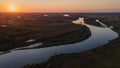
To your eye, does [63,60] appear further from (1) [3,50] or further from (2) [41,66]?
(1) [3,50]

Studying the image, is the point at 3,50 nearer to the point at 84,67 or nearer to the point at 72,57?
the point at 72,57

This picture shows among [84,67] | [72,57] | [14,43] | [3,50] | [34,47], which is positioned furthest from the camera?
[14,43]

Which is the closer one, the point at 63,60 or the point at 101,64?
the point at 101,64

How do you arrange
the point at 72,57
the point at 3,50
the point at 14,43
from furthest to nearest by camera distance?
the point at 14,43
the point at 3,50
the point at 72,57

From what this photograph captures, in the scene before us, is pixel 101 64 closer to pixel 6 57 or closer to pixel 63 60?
pixel 63 60

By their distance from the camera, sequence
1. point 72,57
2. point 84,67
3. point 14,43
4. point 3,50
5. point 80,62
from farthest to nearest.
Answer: point 14,43, point 3,50, point 72,57, point 80,62, point 84,67

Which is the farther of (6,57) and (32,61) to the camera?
(6,57)

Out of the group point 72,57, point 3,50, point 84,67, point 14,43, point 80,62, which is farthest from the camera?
point 14,43

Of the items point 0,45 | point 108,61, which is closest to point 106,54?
point 108,61

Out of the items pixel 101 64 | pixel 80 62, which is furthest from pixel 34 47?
pixel 101 64
